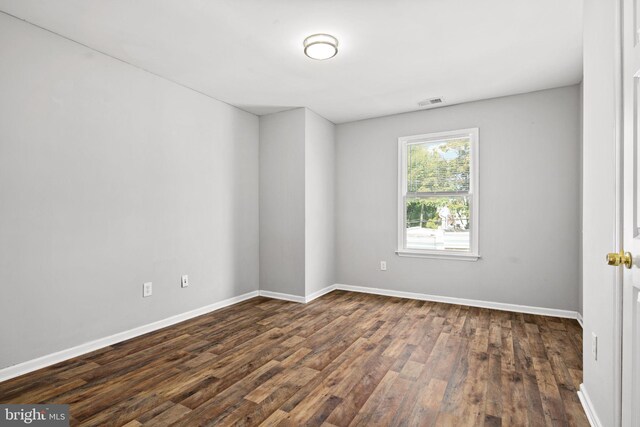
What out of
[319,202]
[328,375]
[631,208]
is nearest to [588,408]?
[631,208]

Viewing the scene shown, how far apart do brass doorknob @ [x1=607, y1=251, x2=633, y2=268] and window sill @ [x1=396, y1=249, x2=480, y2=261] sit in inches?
113

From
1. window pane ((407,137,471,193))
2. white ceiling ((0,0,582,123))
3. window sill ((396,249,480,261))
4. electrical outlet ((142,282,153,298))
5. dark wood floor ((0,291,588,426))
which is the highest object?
white ceiling ((0,0,582,123))

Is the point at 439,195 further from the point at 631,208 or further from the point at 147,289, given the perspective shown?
the point at 147,289

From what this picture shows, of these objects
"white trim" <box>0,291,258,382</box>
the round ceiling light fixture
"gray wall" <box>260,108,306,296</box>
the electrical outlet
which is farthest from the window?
the electrical outlet

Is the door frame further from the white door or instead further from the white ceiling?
the white ceiling

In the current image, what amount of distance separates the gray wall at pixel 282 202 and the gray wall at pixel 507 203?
1.08 metres

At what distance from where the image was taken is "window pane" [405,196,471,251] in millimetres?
4172

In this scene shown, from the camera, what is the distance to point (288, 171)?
14.4ft

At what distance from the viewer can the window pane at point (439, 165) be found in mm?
4160

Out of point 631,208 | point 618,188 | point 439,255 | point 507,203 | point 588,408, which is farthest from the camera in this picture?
point 439,255

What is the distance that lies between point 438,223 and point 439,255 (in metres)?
0.43

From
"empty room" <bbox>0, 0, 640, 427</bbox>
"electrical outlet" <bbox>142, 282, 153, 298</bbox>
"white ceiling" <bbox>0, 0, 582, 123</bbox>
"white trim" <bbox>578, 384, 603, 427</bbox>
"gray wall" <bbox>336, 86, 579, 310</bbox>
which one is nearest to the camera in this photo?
"white trim" <bbox>578, 384, 603, 427</bbox>

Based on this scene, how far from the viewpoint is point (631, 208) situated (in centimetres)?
121

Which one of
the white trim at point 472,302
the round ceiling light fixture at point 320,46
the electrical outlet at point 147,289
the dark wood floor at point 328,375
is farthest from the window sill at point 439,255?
the electrical outlet at point 147,289
